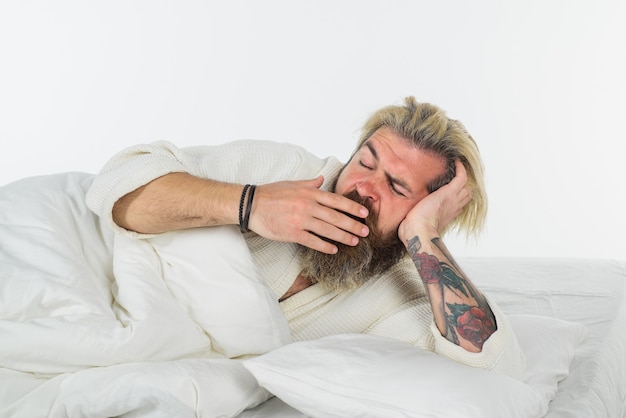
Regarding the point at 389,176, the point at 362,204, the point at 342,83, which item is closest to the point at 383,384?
the point at 362,204

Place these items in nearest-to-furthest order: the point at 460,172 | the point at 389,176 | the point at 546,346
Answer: the point at 546,346 → the point at 389,176 → the point at 460,172

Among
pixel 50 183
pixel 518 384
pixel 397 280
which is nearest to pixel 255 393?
pixel 518 384

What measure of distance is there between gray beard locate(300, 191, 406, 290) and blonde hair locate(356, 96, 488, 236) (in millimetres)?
233

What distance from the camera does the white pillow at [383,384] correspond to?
1589 mm

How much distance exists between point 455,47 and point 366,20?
54 cm

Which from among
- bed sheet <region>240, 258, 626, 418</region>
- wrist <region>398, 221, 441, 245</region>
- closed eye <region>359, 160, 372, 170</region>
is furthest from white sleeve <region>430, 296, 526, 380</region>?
closed eye <region>359, 160, 372, 170</region>

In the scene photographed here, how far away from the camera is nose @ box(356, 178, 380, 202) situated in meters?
2.15

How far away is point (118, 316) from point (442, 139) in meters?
1.05

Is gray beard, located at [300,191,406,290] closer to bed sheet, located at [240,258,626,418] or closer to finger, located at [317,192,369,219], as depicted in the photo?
finger, located at [317,192,369,219]

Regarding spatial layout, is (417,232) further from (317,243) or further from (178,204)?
(178,204)

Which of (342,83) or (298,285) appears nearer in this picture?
(298,285)

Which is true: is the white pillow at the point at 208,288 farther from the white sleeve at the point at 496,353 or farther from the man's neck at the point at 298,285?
the white sleeve at the point at 496,353

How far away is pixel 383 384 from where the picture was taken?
5.36 feet

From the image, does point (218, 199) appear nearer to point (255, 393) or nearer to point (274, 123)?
point (255, 393)
